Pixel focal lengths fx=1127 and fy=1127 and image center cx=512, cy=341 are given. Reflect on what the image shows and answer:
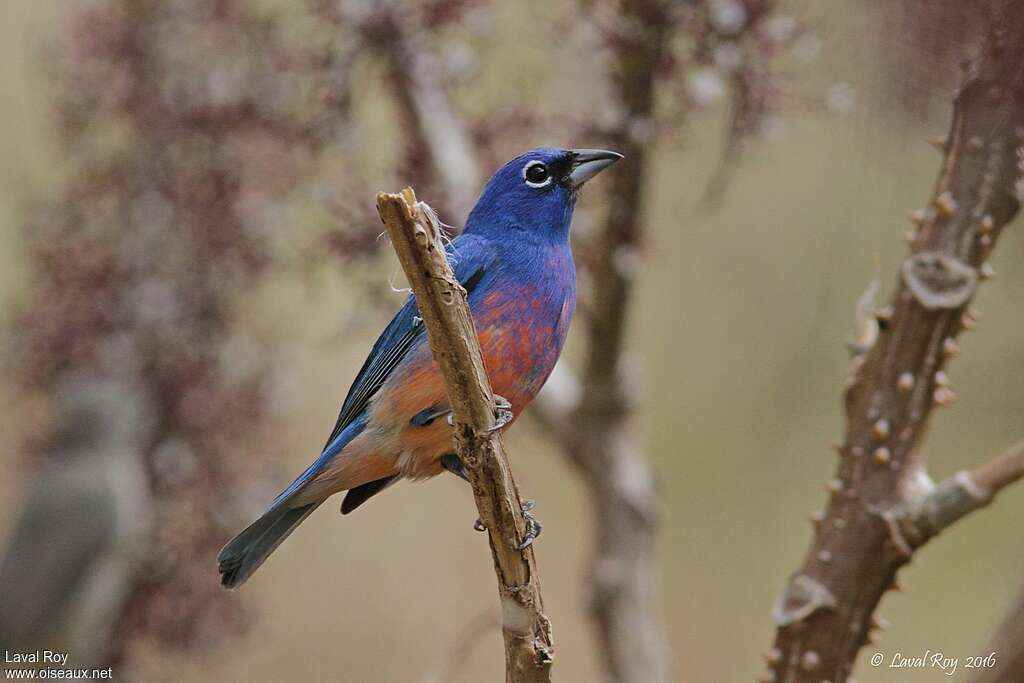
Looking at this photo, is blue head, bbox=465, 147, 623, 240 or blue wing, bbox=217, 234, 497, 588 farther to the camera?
blue head, bbox=465, 147, 623, 240

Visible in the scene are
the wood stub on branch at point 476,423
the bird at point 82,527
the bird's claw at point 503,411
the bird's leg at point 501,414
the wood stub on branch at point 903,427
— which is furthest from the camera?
the bird at point 82,527

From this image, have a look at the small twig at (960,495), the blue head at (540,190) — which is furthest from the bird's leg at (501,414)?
the small twig at (960,495)

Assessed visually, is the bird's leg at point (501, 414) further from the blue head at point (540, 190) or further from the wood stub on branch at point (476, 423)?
the blue head at point (540, 190)

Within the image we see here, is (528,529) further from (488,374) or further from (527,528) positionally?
(488,374)

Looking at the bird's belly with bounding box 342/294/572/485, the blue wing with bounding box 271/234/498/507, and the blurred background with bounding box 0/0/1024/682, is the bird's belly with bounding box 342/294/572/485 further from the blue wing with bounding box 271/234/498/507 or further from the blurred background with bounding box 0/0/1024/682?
the blurred background with bounding box 0/0/1024/682

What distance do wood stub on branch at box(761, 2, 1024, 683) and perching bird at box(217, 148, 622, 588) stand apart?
0.89 meters

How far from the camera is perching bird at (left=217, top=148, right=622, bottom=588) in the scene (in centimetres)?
307

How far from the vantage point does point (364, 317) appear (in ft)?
15.4

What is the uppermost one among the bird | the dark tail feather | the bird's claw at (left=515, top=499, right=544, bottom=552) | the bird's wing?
the bird

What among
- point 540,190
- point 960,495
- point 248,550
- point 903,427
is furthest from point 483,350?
point 960,495

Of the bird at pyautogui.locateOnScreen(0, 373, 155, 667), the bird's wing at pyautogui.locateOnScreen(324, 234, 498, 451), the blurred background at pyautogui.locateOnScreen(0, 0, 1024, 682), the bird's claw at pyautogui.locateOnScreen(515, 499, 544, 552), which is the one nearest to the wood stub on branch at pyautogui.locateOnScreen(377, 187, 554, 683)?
the bird's claw at pyautogui.locateOnScreen(515, 499, 544, 552)

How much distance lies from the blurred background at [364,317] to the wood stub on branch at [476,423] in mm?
400

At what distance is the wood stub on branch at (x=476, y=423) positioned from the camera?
2.30m

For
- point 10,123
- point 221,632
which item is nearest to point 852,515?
point 221,632
